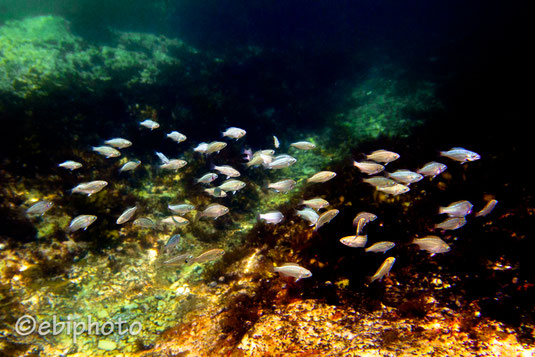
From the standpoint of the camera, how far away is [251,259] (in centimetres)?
557

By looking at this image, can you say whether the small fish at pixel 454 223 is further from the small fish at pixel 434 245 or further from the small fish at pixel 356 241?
the small fish at pixel 356 241

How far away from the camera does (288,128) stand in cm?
1573

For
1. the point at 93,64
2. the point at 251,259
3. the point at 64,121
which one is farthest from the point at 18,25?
the point at 251,259

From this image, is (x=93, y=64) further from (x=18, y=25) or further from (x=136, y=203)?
(x=136, y=203)

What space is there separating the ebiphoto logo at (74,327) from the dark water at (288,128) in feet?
2.97

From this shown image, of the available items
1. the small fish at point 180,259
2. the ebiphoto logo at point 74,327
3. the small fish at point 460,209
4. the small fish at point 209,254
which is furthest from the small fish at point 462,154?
the ebiphoto logo at point 74,327

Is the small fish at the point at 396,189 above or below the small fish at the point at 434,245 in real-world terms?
above

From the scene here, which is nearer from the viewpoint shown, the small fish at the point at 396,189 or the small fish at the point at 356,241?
the small fish at the point at 356,241

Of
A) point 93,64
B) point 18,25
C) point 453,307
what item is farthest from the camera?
point 18,25

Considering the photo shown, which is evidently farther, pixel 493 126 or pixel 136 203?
pixel 493 126

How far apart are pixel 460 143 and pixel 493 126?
281 cm

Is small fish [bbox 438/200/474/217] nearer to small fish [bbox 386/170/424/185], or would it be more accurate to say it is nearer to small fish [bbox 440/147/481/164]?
small fish [bbox 386/170/424/185]

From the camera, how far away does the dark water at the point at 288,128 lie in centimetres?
404

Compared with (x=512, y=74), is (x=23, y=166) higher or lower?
lower
